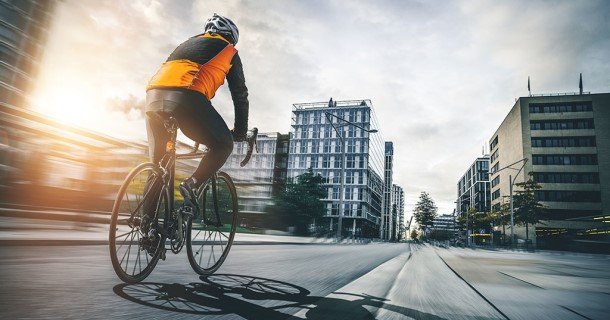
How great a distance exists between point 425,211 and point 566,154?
66.7 meters

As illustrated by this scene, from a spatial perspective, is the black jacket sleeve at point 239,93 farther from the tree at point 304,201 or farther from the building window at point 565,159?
the building window at point 565,159

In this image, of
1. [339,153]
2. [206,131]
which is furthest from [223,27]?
[339,153]

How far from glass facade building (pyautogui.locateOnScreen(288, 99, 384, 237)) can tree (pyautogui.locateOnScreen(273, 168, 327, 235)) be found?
2398 centimetres

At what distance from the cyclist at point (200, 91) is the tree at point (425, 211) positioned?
12550cm

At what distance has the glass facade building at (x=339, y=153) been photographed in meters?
76.2

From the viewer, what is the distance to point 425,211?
11981 cm

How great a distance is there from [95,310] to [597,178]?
72710 millimetres

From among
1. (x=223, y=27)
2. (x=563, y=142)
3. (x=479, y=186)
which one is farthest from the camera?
(x=479, y=186)

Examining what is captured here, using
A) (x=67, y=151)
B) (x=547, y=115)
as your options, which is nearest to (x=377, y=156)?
(x=547, y=115)

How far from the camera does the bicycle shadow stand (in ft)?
4.87

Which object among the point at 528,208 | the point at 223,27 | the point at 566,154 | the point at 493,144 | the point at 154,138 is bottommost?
the point at 154,138

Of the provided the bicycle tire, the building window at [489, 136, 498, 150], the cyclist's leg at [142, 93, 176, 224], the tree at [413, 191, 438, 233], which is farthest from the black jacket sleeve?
the tree at [413, 191, 438, 233]

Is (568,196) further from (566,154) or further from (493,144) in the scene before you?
(493,144)

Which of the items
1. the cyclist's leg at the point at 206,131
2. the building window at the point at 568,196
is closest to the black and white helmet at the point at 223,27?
the cyclist's leg at the point at 206,131
